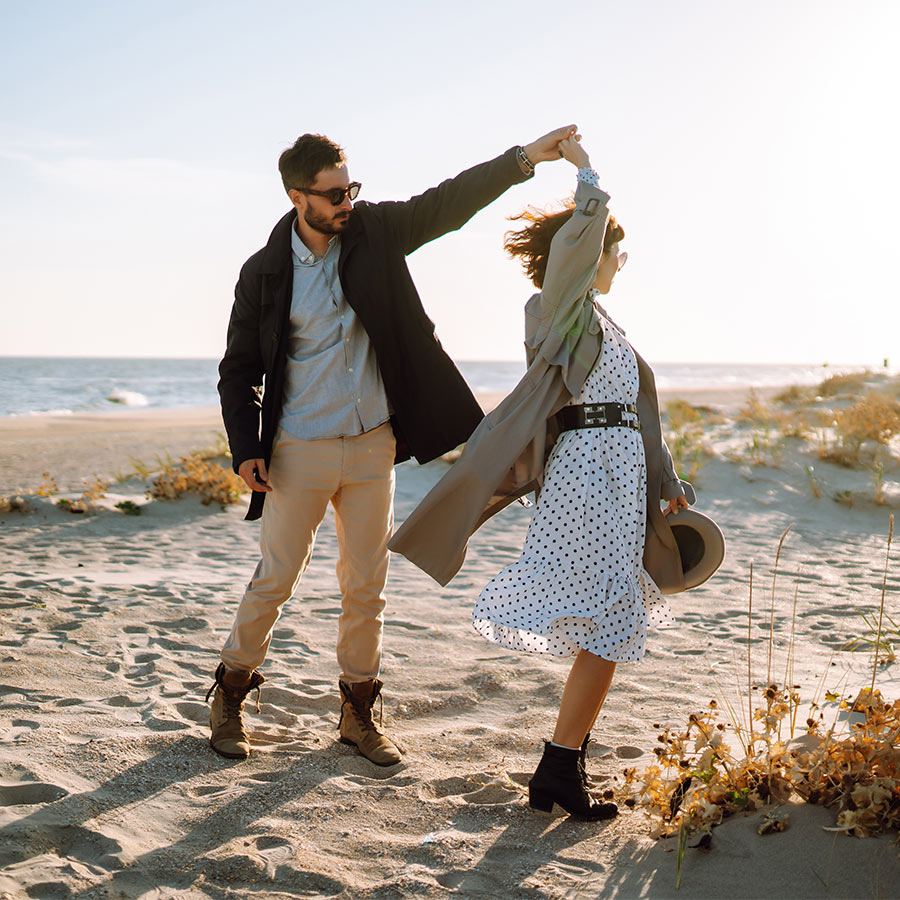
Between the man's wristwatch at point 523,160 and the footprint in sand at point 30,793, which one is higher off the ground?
the man's wristwatch at point 523,160

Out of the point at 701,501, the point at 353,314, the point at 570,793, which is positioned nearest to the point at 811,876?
the point at 570,793

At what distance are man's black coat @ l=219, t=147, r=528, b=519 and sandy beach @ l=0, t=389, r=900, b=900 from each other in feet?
3.91

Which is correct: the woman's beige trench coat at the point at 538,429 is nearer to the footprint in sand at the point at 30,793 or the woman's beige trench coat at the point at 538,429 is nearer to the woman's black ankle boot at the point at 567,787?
the woman's black ankle boot at the point at 567,787

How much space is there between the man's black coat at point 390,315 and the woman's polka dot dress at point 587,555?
22.7 inches

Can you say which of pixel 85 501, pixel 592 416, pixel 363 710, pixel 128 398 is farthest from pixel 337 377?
pixel 128 398

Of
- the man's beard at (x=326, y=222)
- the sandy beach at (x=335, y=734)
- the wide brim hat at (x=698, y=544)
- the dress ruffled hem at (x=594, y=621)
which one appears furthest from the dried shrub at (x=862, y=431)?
the man's beard at (x=326, y=222)

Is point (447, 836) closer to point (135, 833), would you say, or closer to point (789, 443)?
point (135, 833)

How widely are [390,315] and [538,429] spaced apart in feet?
2.64

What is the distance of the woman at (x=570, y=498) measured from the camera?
2910 millimetres

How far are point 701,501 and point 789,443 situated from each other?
2412 millimetres

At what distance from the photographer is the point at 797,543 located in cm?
771

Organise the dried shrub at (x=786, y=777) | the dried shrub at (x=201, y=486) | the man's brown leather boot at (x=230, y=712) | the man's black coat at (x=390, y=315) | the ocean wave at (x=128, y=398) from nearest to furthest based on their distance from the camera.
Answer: the dried shrub at (x=786, y=777)
the man's black coat at (x=390, y=315)
the man's brown leather boot at (x=230, y=712)
the dried shrub at (x=201, y=486)
the ocean wave at (x=128, y=398)

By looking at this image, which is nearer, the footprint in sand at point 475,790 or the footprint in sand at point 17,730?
the footprint in sand at point 475,790

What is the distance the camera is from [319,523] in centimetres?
356
